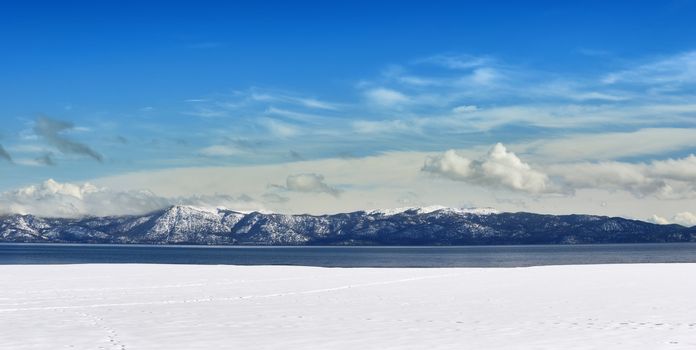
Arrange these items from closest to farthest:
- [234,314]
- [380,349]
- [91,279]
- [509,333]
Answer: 1. [380,349]
2. [509,333]
3. [234,314]
4. [91,279]

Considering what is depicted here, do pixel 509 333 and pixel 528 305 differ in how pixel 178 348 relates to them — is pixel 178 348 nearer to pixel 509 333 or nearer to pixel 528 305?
pixel 509 333

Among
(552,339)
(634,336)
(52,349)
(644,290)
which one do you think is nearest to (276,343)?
(52,349)

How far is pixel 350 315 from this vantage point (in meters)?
29.4

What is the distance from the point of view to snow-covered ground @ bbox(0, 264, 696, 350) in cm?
2216

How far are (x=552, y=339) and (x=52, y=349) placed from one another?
13892mm

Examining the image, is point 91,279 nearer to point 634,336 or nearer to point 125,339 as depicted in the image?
point 125,339

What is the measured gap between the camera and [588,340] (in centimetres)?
2203

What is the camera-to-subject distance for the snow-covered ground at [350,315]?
2216 centimetres

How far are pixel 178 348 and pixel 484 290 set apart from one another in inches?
982

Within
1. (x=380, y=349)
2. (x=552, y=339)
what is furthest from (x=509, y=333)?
(x=380, y=349)

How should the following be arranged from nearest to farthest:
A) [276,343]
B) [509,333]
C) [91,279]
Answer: [276,343] → [509,333] → [91,279]

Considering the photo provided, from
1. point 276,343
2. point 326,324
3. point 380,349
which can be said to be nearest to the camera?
point 380,349

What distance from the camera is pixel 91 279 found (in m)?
54.2

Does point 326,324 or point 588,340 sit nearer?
point 588,340
